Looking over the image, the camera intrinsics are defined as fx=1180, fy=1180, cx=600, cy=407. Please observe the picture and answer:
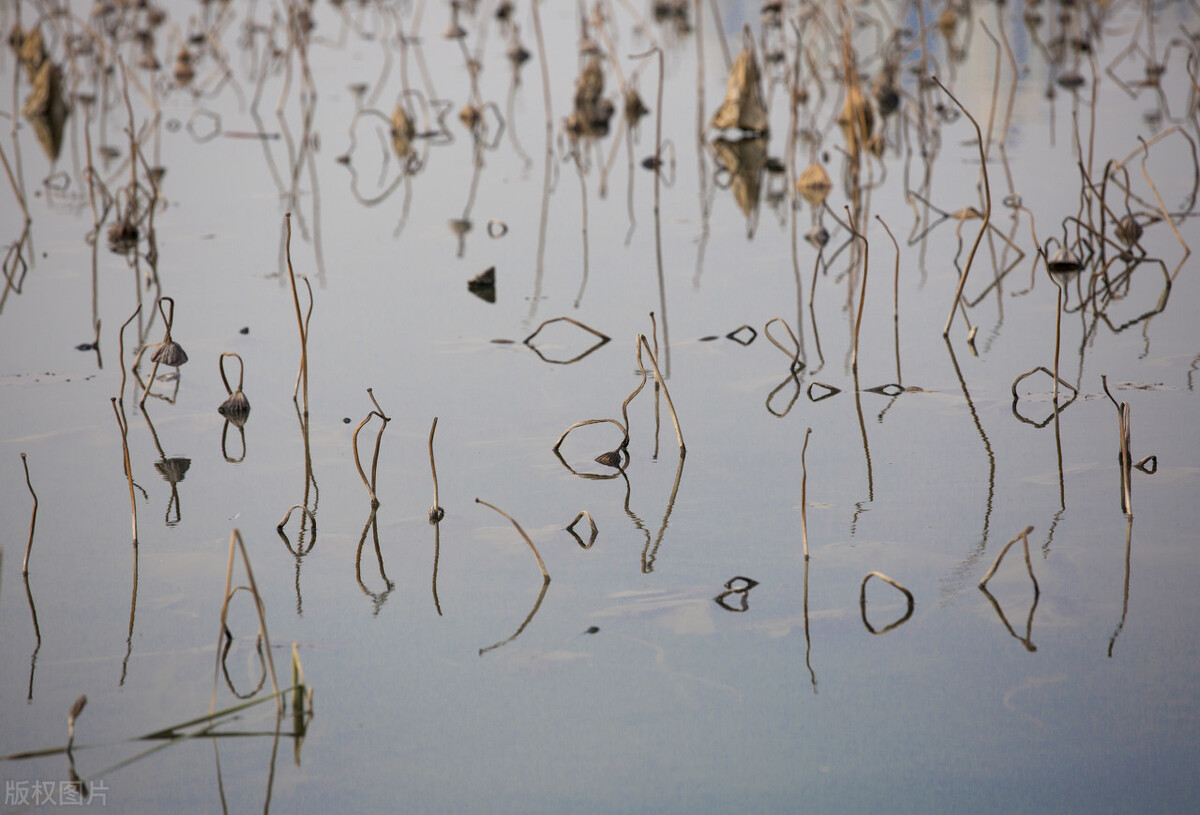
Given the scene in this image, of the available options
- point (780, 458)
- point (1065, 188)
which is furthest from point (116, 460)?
point (1065, 188)

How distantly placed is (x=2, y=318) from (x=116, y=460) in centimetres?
105

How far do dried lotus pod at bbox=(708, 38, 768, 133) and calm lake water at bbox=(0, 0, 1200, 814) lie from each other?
76 centimetres

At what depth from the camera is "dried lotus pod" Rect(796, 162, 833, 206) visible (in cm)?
390

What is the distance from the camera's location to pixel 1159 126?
15.2 feet

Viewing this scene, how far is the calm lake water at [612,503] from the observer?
1293mm

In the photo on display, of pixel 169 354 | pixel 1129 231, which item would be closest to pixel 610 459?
pixel 169 354

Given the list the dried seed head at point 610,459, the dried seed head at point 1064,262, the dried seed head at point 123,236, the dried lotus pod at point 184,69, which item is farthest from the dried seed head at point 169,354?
the dried lotus pod at point 184,69

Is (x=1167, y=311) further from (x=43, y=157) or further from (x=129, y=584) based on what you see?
(x=43, y=157)

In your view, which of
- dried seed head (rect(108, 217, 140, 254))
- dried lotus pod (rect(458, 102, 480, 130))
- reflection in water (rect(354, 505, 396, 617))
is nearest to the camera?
reflection in water (rect(354, 505, 396, 617))

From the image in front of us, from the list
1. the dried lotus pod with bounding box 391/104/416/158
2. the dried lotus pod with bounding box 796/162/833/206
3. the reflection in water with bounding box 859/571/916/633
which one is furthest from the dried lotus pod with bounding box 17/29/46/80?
the reflection in water with bounding box 859/571/916/633

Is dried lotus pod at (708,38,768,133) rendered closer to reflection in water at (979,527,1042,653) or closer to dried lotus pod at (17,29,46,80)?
dried lotus pod at (17,29,46,80)

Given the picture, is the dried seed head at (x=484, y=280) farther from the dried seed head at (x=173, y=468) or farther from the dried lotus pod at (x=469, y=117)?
the dried lotus pod at (x=469, y=117)

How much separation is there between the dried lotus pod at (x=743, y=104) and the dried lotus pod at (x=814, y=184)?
952mm

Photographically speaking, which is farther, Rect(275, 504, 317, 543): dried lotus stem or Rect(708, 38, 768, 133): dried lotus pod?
Rect(708, 38, 768, 133): dried lotus pod
